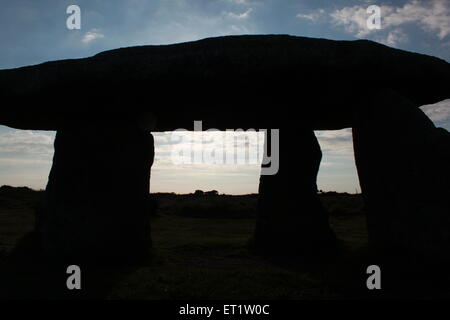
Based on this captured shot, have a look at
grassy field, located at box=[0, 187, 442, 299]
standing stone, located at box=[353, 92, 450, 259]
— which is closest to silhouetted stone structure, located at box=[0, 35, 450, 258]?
standing stone, located at box=[353, 92, 450, 259]

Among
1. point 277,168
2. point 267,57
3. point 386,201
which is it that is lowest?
point 386,201

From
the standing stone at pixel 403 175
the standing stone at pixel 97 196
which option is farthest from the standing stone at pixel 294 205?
the standing stone at pixel 97 196

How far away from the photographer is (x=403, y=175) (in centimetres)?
605

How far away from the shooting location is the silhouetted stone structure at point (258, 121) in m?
5.96

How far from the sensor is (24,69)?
676 centimetres

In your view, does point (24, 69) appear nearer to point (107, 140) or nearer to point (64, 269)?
point (107, 140)

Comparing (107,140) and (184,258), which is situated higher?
(107,140)

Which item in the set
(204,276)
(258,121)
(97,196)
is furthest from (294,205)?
(97,196)

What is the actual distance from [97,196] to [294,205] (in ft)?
13.0

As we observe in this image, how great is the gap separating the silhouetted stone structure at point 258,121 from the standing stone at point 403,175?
0.02m

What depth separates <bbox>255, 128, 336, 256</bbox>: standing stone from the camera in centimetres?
821

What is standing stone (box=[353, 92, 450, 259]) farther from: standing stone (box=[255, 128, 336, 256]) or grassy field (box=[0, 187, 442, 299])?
standing stone (box=[255, 128, 336, 256])
